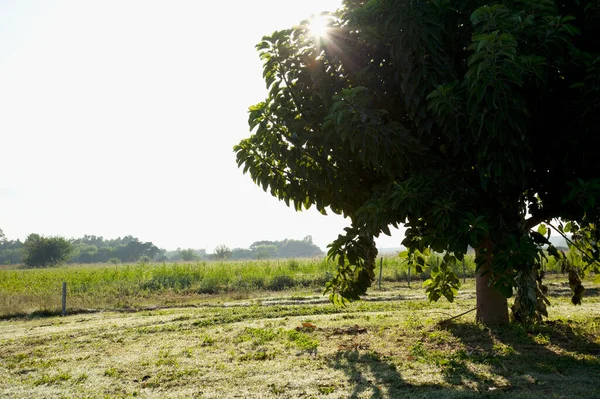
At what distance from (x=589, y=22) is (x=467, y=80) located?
2382 mm

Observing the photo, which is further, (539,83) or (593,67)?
(539,83)

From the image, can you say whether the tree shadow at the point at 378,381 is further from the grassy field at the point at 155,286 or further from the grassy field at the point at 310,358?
the grassy field at the point at 155,286

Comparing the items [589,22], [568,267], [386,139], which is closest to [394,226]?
[386,139]

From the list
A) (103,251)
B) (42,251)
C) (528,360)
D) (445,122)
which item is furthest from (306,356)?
(103,251)

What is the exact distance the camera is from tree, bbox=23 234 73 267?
73938 millimetres

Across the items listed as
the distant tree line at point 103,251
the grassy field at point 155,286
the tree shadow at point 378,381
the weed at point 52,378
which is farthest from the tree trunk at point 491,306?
the distant tree line at point 103,251

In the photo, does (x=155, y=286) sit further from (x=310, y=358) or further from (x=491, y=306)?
(x=491, y=306)

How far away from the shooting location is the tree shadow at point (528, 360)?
242 inches

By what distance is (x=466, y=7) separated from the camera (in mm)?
6648

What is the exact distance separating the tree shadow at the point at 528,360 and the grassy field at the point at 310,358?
16 millimetres

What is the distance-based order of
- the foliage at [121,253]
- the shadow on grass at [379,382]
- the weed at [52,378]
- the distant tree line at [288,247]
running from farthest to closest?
the distant tree line at [288,247] → the foliage at [121,253] → the weed at [52,378] → the shadow on grass at [379,382]

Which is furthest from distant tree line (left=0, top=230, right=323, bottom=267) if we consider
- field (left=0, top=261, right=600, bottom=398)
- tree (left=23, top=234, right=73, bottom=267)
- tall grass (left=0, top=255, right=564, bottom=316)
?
field (left=0, top=261, right=600, bottom=398)

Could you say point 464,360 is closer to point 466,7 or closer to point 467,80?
point 467,80

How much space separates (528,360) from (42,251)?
7761 centimetres
